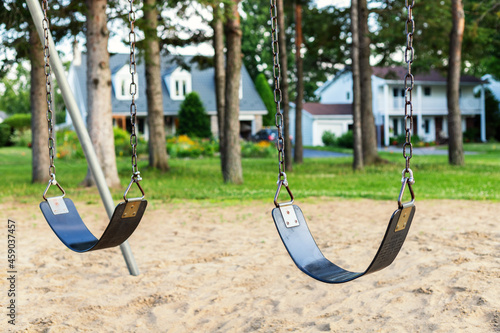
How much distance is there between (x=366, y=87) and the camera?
63.7 ft

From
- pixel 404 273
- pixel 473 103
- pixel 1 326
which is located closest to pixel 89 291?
pixel 1 326

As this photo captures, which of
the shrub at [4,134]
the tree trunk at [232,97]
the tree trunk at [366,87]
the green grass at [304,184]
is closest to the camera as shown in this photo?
the green grass at [304,184]

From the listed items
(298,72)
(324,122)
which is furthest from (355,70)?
(324,122)

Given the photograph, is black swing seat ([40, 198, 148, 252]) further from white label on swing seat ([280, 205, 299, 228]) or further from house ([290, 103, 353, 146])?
house ([290, 103, 353, 146])

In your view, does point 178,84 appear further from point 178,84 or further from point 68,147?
point 68,147

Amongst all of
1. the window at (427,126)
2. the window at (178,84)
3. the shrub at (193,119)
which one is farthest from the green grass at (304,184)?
the window at (427,126)

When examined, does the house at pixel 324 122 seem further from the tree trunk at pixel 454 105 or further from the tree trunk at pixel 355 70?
the tree trunk at pixel 355 70

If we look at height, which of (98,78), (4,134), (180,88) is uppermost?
(180,88)

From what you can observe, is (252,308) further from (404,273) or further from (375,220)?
(375,220)

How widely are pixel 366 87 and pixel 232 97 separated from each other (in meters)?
7.63

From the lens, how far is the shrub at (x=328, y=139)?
39.3 metres

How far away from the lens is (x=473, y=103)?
136 feet

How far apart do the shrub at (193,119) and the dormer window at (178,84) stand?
2.18 m

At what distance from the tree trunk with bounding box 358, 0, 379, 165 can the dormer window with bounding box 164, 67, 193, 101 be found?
1886 cm
